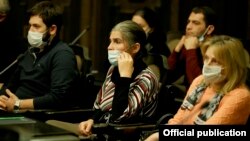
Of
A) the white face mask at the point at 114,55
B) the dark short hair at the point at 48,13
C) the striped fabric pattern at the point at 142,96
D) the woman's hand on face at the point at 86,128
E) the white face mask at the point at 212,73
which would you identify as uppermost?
the dark short hair at the point at 48,13

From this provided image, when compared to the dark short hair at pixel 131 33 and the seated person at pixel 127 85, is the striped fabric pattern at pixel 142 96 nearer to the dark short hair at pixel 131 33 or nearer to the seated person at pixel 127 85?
the seated person at pixel 127 85

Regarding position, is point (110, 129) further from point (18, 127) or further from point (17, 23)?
point (17, 23)

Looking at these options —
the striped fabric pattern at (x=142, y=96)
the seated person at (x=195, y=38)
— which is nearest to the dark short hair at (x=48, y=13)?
the striped fabric pattern at (x=142, y=96)

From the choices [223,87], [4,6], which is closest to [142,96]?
[223,87]

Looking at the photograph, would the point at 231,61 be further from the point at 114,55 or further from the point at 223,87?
the point at 114,55

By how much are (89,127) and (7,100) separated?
0.74 metres

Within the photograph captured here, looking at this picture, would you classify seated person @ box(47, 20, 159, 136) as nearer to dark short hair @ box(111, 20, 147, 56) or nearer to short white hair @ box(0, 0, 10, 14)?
dark short hair @ box(111, 20, 147, 56)

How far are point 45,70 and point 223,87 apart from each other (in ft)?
4.43

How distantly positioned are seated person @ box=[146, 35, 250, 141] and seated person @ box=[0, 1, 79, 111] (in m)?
0.92

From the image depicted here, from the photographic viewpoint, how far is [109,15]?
544 cm

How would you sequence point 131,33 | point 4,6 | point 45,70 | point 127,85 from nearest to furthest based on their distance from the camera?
1. point 127,85
2. point 131,33
3. point 45,70
4. point 4,6

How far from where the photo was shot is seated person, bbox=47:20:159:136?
8.82 feet

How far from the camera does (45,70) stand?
3.26m

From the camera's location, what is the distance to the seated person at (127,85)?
8.82 ft
